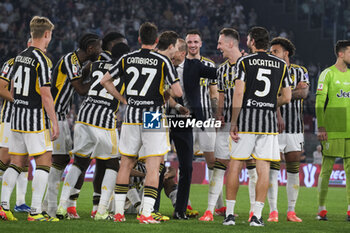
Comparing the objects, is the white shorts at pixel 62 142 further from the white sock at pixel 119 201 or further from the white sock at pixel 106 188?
the white sock at pixel 119 201

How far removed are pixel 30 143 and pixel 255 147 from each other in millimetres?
2564

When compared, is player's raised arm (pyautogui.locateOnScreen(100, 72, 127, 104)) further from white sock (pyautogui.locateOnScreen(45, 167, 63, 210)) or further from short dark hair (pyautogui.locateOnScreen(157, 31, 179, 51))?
white sock (pyautogui.locateOnScreen(45, 167, 63, 210))

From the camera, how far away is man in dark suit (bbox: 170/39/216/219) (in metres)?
7.25

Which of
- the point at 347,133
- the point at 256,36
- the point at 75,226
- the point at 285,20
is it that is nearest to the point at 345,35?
the point at 285,20

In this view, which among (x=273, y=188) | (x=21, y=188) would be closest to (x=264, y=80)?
(x=273, y=188)

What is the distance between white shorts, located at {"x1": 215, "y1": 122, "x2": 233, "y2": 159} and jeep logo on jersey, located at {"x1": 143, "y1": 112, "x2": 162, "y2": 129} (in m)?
1.36

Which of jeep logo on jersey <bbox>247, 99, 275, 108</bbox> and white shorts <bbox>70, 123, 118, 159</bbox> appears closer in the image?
jeep logo on jersey <bbox>247, 99, 275, 108</bbox>

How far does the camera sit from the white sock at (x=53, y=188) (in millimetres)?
6922

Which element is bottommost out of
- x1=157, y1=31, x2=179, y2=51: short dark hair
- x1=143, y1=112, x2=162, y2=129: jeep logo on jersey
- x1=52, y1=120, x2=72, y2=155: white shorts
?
x1=52, y1=120, x2=72, y2=155: white shorts

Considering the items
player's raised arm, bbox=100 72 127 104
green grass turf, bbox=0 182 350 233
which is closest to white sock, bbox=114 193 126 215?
green grass turf, bbox=0 182 350 233

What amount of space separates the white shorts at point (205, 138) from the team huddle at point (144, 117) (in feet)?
0.05

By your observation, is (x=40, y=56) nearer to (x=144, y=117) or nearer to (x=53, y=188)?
(x=144, y=117)

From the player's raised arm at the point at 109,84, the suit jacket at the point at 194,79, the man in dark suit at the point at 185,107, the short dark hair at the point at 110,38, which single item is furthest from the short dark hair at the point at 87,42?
the suit jacket at the point at 194,79

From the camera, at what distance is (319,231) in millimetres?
6301
